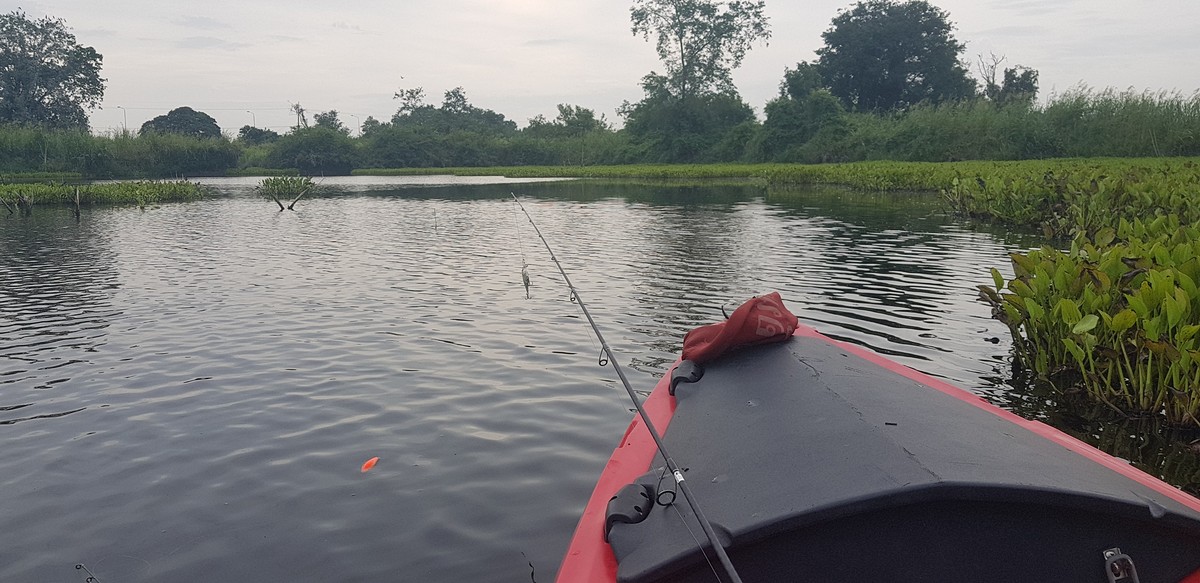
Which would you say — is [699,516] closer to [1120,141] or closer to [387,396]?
[387,396]

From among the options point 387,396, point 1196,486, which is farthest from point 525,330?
point 1196,486

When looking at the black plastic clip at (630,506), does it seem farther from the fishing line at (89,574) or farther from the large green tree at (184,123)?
the large green tree at (184,123)

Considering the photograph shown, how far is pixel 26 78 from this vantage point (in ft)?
219

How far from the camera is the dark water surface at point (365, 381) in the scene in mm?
4148

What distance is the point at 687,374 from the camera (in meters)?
4.21

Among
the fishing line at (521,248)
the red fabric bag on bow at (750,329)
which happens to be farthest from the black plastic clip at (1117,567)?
the fishing line at (521,248)

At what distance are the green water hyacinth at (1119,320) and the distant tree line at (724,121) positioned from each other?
30496 millimetres

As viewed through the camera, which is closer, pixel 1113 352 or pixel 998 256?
pixel 1113 352

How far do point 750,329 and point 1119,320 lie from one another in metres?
2.92

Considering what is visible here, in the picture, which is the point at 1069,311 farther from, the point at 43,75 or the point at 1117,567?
the point at 43,75

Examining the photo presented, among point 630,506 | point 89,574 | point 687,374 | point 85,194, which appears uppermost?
point 85,194

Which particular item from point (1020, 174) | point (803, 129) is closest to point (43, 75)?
point (803, 129)

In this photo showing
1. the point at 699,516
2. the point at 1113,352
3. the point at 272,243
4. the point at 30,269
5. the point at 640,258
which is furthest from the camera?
the point at 272,243

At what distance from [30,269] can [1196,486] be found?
53.6ft
